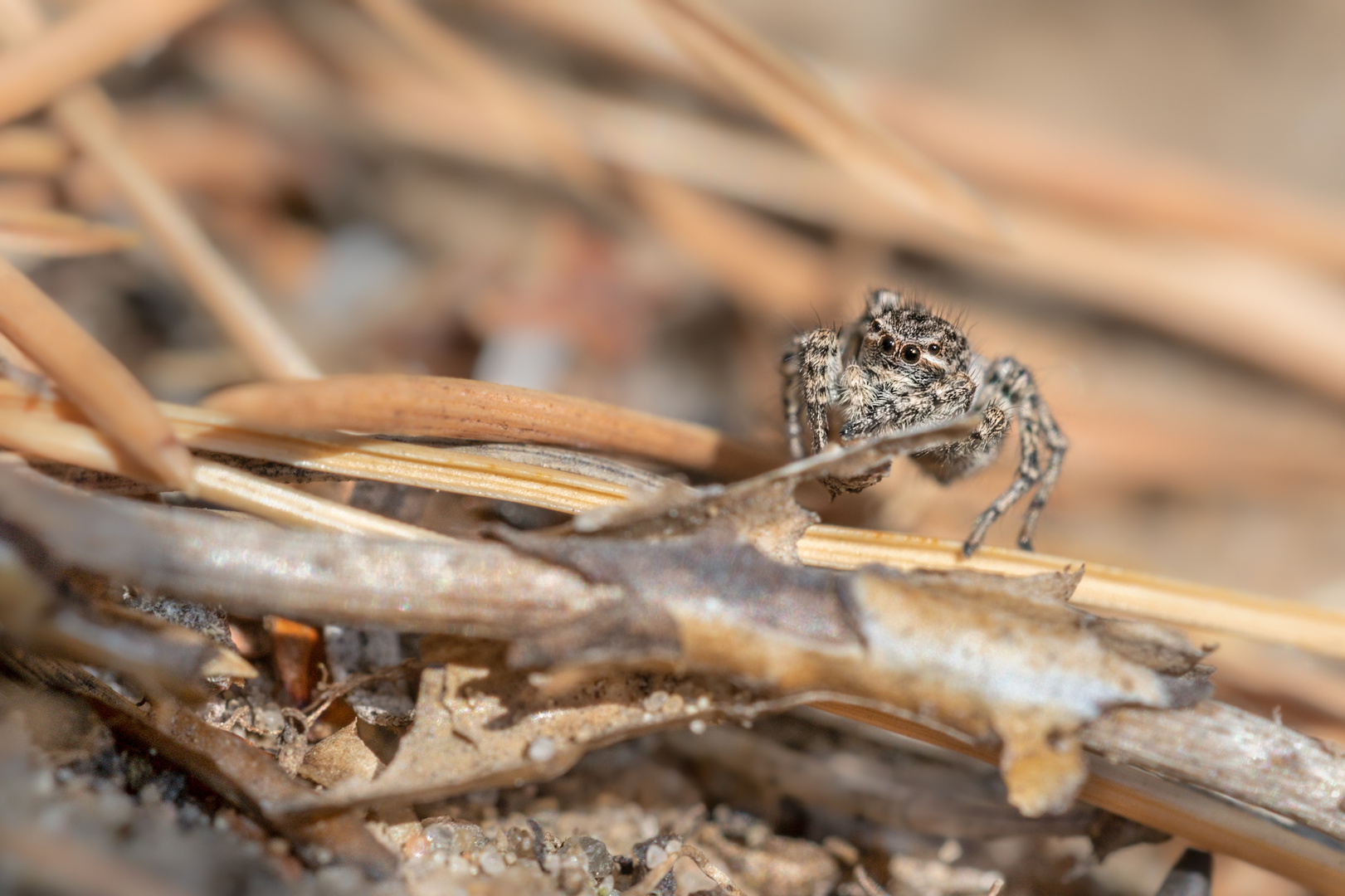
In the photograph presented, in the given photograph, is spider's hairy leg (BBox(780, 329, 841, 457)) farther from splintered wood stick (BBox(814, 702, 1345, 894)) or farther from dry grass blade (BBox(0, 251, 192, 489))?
dry grass blade (BBox(0, 251, 192, 489))

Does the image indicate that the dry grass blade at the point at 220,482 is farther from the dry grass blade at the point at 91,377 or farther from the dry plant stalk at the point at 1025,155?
the dry plant stalk at the point at 1025,155

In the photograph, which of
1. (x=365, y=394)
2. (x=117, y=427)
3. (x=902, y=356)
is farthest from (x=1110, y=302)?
(x=117, y=427)

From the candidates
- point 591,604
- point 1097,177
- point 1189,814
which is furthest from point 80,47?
point 1097,177

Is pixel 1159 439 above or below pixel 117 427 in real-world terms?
above

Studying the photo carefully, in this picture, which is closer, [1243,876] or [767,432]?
[1243,876]

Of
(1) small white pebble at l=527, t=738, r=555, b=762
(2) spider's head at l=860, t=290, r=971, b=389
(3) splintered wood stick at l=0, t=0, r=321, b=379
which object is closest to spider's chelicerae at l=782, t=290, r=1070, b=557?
(2) spider's head at l=860, t=290, r=971, b=389

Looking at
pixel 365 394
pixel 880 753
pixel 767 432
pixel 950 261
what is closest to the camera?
pixel 365 394

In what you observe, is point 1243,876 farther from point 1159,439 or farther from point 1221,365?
point 1221,365
